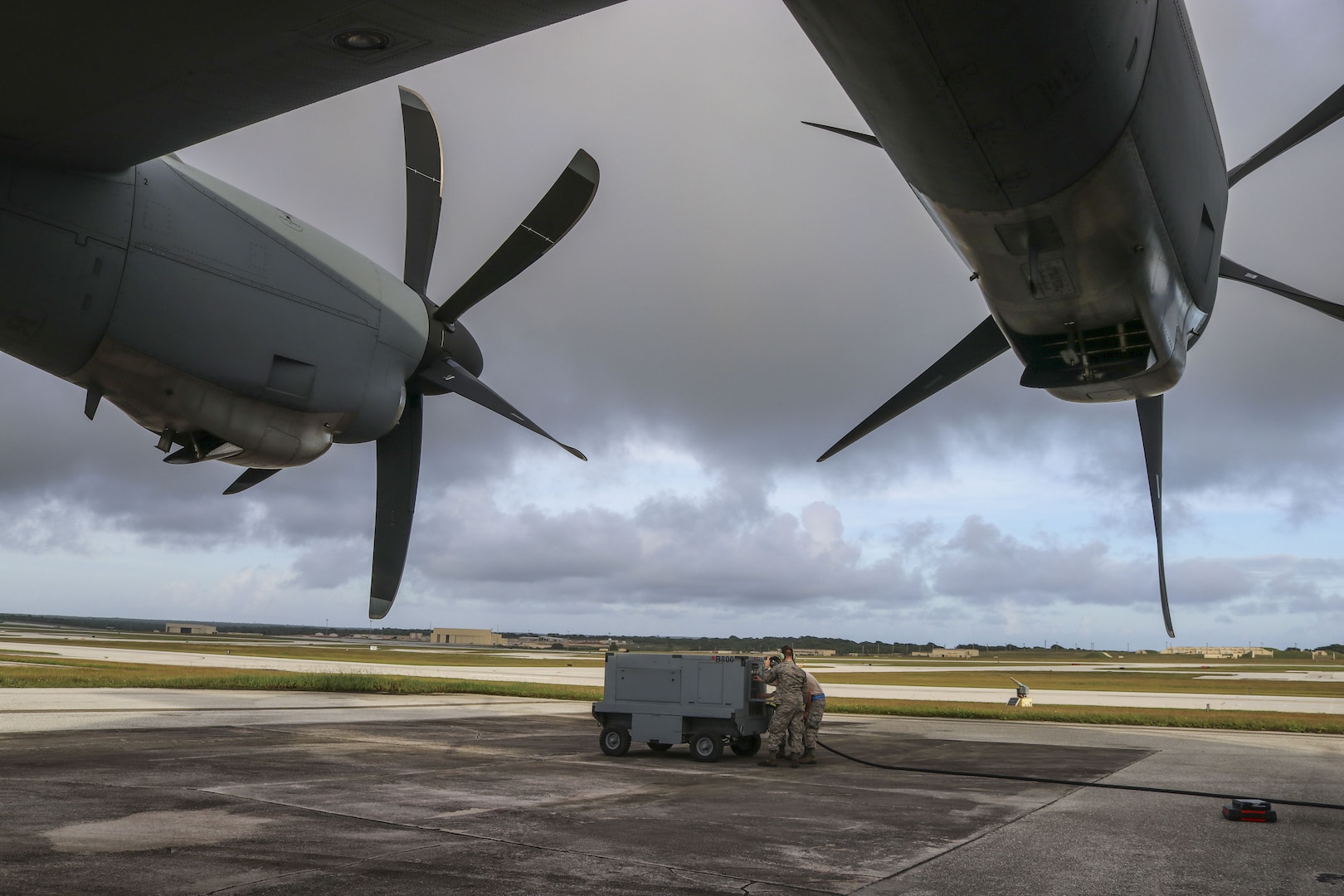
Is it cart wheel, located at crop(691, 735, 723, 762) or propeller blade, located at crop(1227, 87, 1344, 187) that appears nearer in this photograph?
propeller blade, located at crop(1227, 87, 1344, 187)

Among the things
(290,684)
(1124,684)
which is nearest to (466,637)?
(1124,684)

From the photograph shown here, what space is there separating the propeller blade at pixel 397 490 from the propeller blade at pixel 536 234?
3.10 feet

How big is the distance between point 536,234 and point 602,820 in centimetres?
518

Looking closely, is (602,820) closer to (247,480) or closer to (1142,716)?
(247,480)

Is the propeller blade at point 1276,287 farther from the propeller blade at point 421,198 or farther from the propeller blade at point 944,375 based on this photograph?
the propeller blade at point 421,198

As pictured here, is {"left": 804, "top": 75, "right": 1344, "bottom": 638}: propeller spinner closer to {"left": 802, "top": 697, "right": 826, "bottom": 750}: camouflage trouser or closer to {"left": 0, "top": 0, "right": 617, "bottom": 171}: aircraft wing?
{"left": 0, "top": 0, "right": 617, "bottom": 171}: aircraft wing

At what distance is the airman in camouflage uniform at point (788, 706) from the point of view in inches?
526

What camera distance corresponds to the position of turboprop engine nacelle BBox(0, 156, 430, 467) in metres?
4.79

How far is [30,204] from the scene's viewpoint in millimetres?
4555

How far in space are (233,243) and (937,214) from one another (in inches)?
159

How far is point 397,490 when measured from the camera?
805 cm

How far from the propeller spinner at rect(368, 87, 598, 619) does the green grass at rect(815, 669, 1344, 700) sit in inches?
1454

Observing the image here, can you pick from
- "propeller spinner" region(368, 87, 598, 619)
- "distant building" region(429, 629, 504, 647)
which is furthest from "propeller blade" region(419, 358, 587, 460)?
"distant building" region(429, 629, 504, 647)

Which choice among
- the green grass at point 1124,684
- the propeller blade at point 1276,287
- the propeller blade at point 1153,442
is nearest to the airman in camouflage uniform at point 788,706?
the propeller blade at point 1153,442
